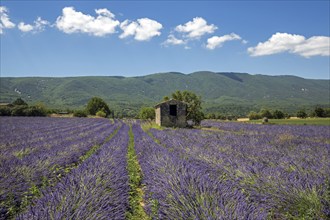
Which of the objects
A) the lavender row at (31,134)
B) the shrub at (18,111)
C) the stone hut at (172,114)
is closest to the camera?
the lavender row at (31,134)

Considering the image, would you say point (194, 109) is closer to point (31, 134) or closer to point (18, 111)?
point (31, 134)

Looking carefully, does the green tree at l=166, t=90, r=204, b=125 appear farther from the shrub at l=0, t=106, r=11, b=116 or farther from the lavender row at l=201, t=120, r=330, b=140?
the shrub at l=0, t=106, r=11, b=116

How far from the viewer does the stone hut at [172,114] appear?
96.1ft

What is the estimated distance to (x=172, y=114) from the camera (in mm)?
29547

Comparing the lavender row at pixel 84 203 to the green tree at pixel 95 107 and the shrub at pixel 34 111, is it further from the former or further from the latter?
the green tree at pixel 95 107

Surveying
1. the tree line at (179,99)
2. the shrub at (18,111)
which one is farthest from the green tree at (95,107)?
the shrub at (18,111)

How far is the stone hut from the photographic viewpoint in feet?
96.1

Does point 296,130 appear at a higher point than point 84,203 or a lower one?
lower

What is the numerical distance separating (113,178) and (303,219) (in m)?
3.18

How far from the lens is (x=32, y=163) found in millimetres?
5938

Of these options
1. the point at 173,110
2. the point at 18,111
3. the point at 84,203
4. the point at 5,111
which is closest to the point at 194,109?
the point at 173,110

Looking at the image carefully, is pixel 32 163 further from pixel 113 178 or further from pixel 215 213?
pixel 215 213

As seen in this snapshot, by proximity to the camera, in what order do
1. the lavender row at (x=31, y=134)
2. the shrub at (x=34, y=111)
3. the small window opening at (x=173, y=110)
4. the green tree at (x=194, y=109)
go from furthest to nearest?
1. the shrub at (x=34, y=111)
2. the green tree at (x=194, y=109)
3. the small window opening at (x=173, y=110)
4. the lavender row at (x=31, y=134)

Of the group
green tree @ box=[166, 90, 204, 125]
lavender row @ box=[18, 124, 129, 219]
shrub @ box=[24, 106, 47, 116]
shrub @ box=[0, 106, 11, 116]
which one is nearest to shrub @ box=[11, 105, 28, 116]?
shrub @ box=[24, 106, 47, 116]
